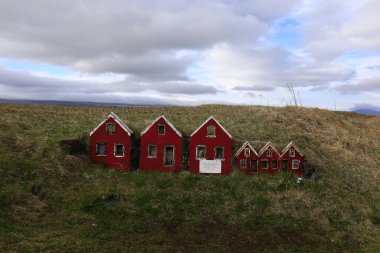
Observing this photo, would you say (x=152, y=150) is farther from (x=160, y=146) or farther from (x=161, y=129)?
(x=161, y=129)

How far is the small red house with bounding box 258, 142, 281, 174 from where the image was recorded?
37219 mm

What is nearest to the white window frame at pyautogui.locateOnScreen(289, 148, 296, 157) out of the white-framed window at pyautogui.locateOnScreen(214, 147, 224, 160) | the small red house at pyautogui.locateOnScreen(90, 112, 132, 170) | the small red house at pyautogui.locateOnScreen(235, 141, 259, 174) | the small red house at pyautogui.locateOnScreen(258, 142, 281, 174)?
the small red house at pyautogui.locateOnScreen(258, 142, 281, 174)

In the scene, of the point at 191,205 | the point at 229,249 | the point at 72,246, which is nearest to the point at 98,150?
the point at 191,205

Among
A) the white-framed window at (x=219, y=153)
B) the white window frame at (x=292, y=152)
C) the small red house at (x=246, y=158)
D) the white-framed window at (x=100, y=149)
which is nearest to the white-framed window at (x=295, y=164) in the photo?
the white window frame at (x=292, y=152)

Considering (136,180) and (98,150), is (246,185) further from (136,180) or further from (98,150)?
(98,150)

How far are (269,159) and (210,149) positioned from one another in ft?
18.1

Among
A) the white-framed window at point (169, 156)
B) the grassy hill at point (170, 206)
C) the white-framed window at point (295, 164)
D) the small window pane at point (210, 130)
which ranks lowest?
the grassy hill at point (170, 206)

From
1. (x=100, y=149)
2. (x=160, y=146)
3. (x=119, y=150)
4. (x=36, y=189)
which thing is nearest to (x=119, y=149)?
(x=119, y=150)

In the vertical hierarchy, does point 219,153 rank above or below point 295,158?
above

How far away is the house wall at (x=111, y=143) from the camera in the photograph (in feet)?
119

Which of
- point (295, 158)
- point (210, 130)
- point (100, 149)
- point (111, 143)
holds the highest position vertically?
point (210, 130)

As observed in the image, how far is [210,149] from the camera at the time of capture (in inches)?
1447

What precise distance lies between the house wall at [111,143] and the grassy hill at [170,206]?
1.08 meters

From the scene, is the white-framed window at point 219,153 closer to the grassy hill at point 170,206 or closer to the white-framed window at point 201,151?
the white-framed window at point 201,151
